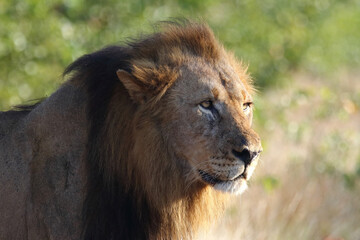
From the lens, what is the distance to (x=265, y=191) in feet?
23.4

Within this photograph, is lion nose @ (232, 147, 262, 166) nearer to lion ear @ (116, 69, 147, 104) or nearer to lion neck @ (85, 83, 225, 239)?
lion neck @ (85, 83, 225, 239)

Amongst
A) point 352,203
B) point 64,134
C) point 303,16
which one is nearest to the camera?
point 64,134

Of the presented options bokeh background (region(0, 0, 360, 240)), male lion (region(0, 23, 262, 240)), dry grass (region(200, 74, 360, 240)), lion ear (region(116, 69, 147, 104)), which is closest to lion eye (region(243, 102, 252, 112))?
male lion (region(0, 23, 262, 240))

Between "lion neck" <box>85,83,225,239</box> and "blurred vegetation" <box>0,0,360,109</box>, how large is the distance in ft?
2.34

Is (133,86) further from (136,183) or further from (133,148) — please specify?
(136,183)

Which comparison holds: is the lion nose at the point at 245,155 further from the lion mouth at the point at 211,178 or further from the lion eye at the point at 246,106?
the lion eye at the point at 246,106

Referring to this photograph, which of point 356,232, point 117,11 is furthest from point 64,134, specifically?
point 117,11

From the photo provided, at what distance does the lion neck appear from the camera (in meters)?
4.06

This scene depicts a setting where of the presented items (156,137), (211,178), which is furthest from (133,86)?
(211,178)

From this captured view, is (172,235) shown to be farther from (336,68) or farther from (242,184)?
(336,68)

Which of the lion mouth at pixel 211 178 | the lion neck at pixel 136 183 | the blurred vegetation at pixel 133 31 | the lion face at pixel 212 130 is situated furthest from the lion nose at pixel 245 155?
the blurred vegetation at pixel 133 31

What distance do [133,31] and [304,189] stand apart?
316 cm

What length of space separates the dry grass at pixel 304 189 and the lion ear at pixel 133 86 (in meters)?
2.16

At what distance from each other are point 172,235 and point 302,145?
4.73 metres
